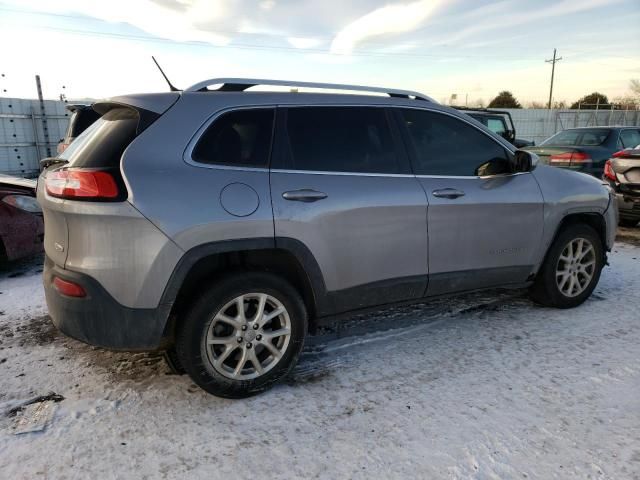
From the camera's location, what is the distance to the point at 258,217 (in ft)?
8.78

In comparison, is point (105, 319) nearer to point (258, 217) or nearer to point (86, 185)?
point (86, 185)

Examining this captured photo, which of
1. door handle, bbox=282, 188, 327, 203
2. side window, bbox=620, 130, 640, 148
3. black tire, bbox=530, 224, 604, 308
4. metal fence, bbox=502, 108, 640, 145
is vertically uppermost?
metal fence, bbox=502, 108, 640, 145

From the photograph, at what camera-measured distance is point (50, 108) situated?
1500cm

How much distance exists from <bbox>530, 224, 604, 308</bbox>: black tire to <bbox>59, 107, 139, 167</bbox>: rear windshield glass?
3379 mm

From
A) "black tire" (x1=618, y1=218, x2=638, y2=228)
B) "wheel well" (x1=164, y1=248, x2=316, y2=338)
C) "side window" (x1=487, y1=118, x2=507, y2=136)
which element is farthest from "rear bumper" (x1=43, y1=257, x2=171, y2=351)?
"side window" (x1=487, y1=118, x2=507, y2=136)

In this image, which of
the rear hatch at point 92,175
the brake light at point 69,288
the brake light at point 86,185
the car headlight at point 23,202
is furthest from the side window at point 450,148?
the car headlight at point 23,202

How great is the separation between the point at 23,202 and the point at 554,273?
544 centimetres

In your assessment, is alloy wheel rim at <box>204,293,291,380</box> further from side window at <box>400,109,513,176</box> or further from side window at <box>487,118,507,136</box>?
side window at <box>487,118,507,136</box>

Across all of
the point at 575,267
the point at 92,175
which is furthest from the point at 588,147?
the point at 92,175

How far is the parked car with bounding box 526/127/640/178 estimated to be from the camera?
8.86 m

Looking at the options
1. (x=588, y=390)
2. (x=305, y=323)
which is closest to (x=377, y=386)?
(x=305, y=323)

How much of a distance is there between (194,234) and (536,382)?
89.3 inches

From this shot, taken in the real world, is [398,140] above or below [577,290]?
above

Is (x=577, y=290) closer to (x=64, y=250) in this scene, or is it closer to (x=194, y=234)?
(x=194, y=234)
